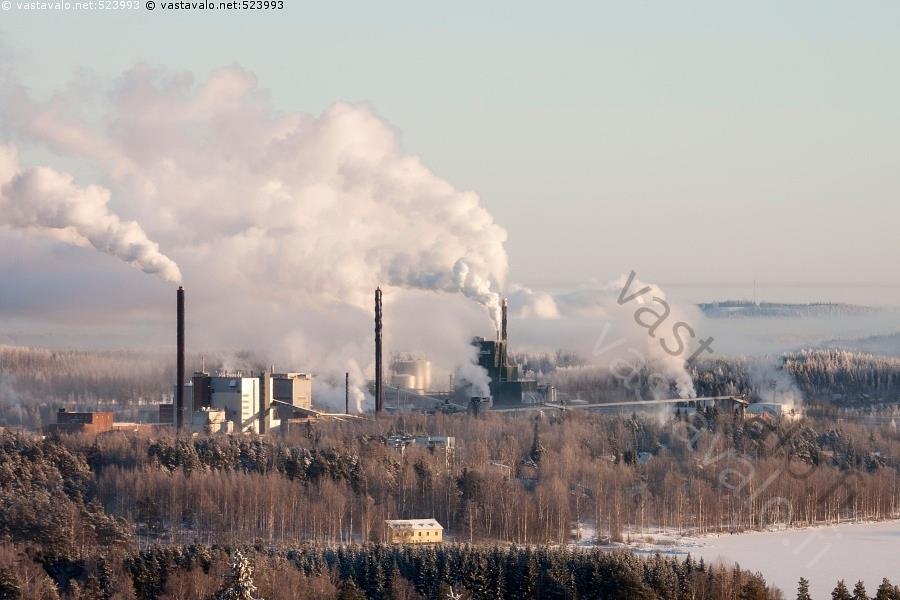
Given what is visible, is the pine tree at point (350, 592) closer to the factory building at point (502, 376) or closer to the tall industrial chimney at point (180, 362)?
the tall industrial chimney at point (180, 362)

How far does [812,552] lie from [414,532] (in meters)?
10.9

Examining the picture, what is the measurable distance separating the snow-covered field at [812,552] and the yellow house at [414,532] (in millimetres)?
5582

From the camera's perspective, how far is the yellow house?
1955 inches

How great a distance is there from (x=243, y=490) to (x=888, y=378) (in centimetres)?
5717

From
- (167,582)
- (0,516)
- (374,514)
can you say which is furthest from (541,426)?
(167,582)

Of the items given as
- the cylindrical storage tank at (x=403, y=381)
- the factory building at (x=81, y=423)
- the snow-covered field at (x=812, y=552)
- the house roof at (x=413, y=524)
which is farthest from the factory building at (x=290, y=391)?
the snow-covered field at (x=812, y=552)

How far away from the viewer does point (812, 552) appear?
50156 millimetres

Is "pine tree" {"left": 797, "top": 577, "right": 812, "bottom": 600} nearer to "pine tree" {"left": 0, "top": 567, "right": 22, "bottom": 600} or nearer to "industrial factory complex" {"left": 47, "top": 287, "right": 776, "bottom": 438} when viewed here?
"pine tree" {"left": 0, "top": 567, "right": 22, "bottom": 600}

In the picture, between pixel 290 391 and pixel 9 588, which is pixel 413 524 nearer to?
pixel 9 588

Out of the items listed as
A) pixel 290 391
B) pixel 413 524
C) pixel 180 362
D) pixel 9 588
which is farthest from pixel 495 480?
pixel 9 588

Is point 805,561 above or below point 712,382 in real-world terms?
below

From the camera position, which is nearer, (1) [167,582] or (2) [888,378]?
(1) [167,582]

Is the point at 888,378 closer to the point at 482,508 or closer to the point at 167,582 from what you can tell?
the point at 482,508

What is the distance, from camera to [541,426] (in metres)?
72.2
